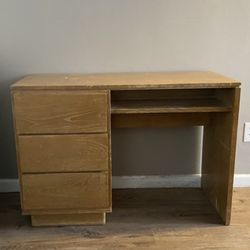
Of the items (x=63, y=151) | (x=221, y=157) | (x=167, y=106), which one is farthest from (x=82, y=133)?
(x=221, y=157)

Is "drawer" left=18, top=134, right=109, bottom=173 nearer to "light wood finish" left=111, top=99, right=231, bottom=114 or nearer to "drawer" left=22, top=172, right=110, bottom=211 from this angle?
"drawer" left=22, top=172, right=110, bottom=211

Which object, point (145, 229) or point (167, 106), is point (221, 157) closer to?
point (167, 106)

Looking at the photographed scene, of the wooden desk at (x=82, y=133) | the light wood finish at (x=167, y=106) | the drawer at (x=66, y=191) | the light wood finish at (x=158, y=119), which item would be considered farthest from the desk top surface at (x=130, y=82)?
the drawer at (x=66, y=191)

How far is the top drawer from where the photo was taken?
143 cm

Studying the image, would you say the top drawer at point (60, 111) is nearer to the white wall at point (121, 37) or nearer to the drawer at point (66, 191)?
the drawer at point (66, 191)

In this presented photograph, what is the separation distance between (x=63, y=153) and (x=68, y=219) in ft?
1.20

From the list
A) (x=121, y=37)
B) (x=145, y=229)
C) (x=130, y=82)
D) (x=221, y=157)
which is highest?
(x=121, y=37)

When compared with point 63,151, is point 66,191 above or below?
below

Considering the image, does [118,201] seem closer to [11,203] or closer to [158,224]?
[158,224]

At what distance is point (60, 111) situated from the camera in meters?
1.45

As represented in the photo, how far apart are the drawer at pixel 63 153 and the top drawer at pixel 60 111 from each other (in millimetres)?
34

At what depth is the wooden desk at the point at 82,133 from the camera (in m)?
1.44

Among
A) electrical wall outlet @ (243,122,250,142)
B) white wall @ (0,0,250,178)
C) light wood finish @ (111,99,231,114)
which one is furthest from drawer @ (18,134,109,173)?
electrical wall outlet @ (243,122,250,142)

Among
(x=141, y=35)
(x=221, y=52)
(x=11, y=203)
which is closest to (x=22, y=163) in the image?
(x=11, y=203)
